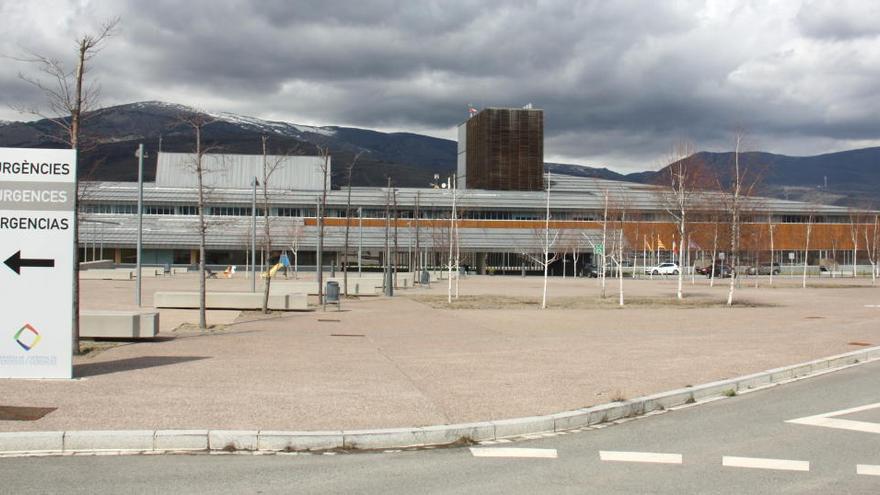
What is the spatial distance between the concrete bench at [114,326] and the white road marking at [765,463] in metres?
13.3

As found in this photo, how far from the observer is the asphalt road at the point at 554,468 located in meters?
7.00

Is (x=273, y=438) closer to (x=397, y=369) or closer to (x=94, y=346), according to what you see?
(x=397, y=369)

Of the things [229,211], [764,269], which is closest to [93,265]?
[229,211]

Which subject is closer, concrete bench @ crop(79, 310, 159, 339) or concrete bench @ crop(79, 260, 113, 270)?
concrete bench @ crop(79, 310, 159, 339)

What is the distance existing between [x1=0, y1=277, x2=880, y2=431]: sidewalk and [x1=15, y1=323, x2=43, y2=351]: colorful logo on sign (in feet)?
1.76

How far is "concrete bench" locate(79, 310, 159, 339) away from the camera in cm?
1747

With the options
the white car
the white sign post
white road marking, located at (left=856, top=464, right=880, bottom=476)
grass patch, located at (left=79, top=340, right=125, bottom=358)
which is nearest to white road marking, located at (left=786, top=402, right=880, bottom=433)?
white road marking, located at (left=856, top=464, right=880, bottom=476)

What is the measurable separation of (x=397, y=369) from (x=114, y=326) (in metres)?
7.25

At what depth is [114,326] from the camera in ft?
57.8

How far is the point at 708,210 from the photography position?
222 ft

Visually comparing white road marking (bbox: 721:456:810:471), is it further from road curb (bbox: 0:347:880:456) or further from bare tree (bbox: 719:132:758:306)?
bare tree (bbox: 719:132:758:306)

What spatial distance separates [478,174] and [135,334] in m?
139

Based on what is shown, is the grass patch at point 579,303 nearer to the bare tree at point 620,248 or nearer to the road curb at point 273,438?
the bare tree at point 620,248

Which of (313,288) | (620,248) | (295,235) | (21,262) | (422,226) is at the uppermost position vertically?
(422,226)
